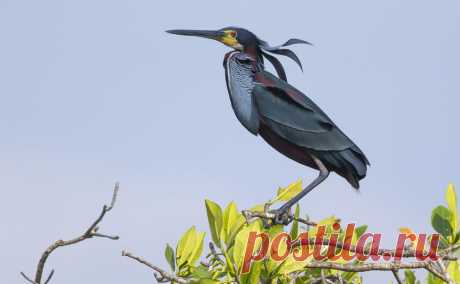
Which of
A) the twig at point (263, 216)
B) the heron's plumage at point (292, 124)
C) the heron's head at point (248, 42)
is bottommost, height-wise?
Result: the twig at point (263, 216)

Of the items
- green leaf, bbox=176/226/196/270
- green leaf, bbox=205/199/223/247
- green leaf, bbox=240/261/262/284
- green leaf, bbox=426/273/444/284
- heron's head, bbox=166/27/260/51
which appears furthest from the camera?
heron's head, bbox=166/27/260/51

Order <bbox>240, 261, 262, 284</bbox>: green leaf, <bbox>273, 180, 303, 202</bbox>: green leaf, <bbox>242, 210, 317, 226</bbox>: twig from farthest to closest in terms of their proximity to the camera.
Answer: <bbox>273, 180, 303, 202</bbox>: green leaf < <bbox>242, 210, 317, 226</bbox>: twig < <bbox>240, 261, 262, 284</bbox>: green leaf

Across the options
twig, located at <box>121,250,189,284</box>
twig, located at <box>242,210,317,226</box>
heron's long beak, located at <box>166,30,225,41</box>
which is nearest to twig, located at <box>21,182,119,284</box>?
twig, located at <box>121,250,189,284</box>

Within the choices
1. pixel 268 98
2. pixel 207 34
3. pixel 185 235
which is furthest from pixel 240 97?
pixel 185 235

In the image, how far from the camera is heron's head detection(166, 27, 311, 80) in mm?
6680

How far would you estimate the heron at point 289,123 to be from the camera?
638 centimetres

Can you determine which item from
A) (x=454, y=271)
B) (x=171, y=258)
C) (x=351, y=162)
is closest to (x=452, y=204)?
(x=454, y=271)

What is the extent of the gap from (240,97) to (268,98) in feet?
0.71

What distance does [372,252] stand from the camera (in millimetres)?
5398

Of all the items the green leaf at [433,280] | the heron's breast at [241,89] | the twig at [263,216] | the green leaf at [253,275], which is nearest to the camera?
the green leaf at [253,275]

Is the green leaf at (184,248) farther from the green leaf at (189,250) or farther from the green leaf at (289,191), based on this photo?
the green leaf at (289,191)

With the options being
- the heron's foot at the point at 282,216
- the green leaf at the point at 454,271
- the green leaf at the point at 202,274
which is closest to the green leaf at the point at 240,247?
the green leaf at the point at 202,274

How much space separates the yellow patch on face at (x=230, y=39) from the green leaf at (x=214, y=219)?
182cm

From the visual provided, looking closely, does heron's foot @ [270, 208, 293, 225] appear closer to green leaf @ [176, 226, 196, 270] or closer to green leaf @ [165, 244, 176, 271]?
green leaf @ [176, 226, 196, 270]
